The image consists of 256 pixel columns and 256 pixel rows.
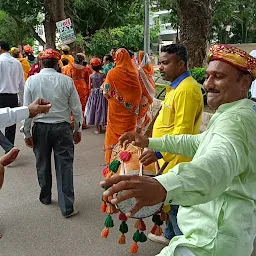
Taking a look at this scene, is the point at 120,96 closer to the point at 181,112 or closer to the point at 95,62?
the point at 181,112

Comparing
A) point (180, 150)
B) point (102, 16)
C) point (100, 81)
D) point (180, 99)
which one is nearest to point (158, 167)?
point (180, 99)

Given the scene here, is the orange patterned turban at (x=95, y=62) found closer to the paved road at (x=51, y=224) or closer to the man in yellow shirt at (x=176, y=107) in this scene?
the paved road at (x=51, y=224)

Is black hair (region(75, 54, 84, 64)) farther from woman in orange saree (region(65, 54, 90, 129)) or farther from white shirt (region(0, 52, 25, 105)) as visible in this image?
white shirt (region(0, 52, 25, 105))

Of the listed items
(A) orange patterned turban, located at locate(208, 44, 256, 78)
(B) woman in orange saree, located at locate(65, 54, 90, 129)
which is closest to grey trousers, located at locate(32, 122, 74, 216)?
(A) orange patterned turban, located at locate(208, 44, 256, 78)

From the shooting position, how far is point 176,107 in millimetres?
2674

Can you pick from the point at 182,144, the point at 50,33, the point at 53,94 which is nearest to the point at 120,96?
the point at 53,94

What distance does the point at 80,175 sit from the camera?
505 centimetres

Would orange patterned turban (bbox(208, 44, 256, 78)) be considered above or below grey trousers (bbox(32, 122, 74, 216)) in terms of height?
above

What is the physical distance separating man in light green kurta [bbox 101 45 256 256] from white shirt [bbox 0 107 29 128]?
166 cm

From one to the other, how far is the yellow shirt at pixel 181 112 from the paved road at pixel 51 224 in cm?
107

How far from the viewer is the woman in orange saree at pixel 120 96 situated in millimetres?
4758

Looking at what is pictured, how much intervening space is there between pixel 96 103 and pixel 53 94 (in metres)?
3.82

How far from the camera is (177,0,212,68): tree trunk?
750 centimetres

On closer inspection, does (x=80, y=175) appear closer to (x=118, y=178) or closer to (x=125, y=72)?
(x=125, y=72)
